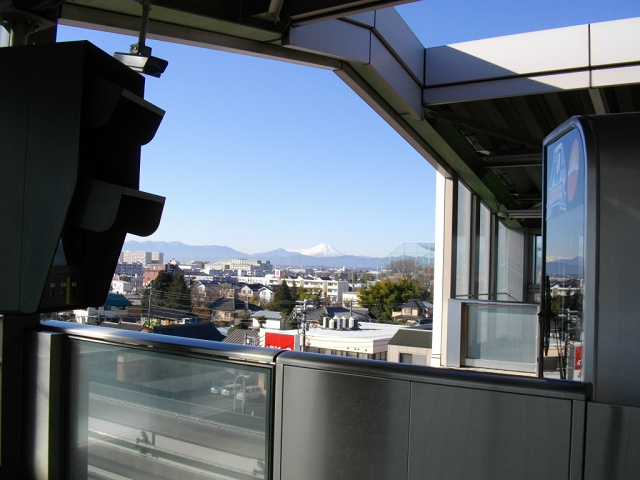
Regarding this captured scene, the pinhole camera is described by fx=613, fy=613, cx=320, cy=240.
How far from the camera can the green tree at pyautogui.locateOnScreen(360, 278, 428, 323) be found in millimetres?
23297

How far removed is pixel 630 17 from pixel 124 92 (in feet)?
21.0

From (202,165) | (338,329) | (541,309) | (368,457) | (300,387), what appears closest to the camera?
(368,457)

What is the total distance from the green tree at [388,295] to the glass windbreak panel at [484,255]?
26.2ft

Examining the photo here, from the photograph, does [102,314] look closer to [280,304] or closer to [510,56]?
[510,56]

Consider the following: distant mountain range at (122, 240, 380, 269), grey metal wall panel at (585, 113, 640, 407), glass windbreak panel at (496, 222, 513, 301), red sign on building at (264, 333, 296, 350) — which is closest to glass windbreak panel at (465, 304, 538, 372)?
glass windbreak panel at (496, 222, 513, 301)

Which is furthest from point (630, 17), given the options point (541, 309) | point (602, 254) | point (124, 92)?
point (124, 92)

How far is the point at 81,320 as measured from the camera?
11.1 feet

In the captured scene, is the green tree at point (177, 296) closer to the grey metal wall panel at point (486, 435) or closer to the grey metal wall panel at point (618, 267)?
the grey metal wall panel at point (486, 435)

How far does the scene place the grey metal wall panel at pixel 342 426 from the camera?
2174mm

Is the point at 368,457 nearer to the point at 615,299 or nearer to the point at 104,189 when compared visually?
the point at 615,299

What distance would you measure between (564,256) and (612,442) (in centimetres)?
107

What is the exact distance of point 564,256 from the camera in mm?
2777

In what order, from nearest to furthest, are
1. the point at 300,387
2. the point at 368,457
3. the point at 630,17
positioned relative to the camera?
the point at 368,457
the point at 300,387
the point at 630,17

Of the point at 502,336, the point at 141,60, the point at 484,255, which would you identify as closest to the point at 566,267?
the point at 141,60
